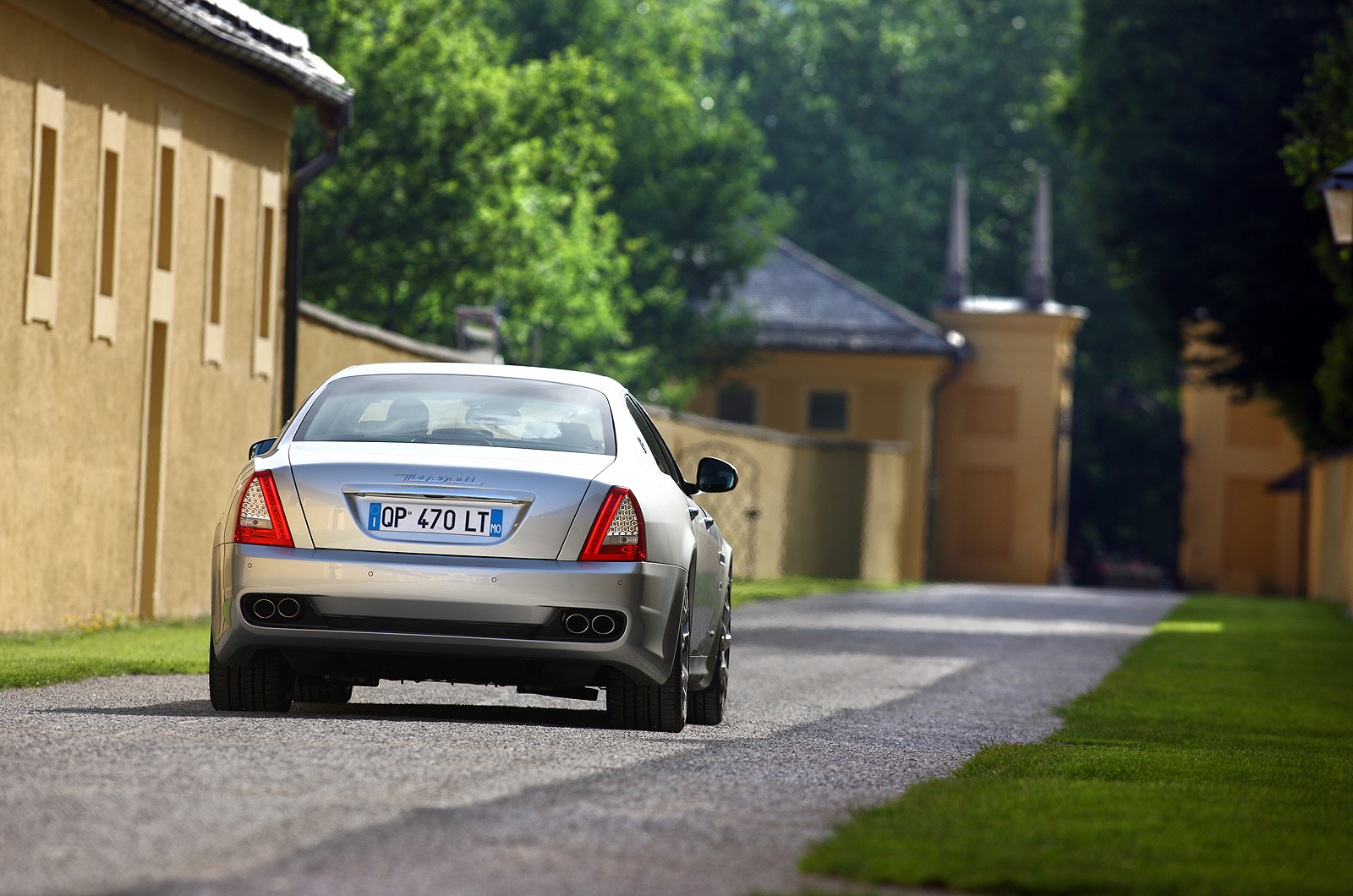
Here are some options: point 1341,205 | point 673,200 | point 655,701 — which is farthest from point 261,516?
point 673,200

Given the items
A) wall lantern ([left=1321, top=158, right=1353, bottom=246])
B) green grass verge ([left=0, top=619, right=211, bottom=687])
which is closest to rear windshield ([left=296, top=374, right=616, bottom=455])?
green grass verge ([left=0, top=619, right=211, bottom=687])

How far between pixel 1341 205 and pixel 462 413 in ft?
26.1

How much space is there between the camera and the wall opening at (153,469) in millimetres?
16125

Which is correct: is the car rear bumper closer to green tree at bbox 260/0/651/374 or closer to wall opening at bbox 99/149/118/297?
wall opening at bbox 99/149/118/297

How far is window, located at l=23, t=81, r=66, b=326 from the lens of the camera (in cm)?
1411

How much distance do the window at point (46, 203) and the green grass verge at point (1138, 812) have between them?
23.5 ft

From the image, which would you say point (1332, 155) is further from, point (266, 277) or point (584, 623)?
point (584, 623)

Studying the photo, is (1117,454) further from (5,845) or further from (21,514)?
(5,845)

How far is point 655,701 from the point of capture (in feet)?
28.7

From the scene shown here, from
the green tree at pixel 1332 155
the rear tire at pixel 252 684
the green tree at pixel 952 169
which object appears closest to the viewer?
the rear tire at pixel 252 684

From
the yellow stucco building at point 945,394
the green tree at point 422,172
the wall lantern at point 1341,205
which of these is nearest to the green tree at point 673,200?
the yellow stucco building at point 945,394

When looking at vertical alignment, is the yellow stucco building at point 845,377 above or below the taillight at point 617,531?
above

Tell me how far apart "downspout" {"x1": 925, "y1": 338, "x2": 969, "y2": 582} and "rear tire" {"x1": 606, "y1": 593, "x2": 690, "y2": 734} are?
42.6m

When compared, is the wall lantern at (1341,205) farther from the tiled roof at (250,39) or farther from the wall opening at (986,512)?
the wall opening at (986,512)
